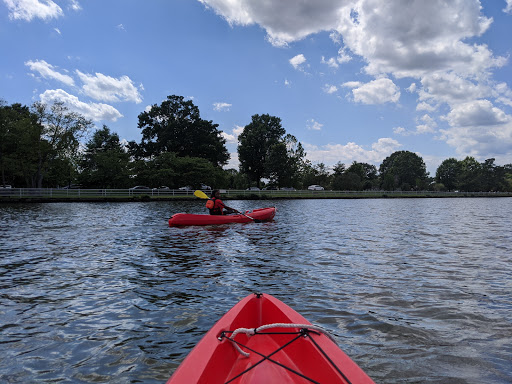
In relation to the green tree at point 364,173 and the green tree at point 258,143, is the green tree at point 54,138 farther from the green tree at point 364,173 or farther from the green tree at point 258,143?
the green tree at point 364,173

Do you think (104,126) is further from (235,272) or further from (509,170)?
(509,170)

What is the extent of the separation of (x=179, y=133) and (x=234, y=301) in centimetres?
5971

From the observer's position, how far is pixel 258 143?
69938 mm

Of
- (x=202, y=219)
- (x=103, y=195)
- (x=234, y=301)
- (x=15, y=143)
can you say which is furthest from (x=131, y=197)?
(x=234, y=301)

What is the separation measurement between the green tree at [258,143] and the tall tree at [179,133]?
572 centimetres

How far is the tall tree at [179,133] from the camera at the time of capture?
62000 mm

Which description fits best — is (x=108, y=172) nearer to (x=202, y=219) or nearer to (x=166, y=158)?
(x=166, y=158)

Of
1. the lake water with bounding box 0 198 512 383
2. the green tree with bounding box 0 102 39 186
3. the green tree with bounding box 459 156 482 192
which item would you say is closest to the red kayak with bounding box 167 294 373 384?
the lake water with bounding box 0 198 512 383

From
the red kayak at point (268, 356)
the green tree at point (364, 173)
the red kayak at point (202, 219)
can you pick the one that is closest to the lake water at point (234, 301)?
the red kayak at point (268, 356)

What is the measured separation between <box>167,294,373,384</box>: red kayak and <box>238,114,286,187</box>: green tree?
6333 cm

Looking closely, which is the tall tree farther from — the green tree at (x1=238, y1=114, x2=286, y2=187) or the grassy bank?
the grassy bank

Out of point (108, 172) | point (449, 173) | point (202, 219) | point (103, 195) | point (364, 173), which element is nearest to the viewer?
point (202, 219)

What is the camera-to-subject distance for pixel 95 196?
37.9 metres

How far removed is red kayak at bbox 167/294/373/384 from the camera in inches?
106
